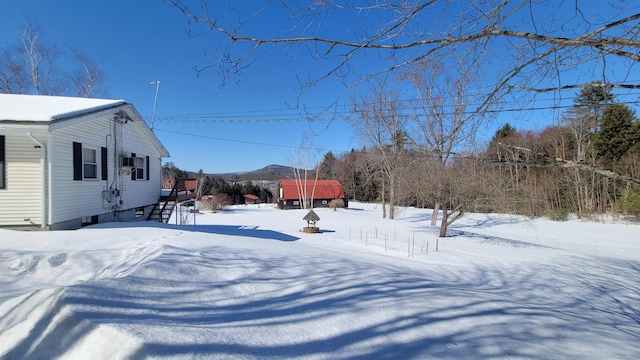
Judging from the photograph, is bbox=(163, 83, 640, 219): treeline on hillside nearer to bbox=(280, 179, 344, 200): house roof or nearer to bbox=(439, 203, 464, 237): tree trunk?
bbox=(439, 203, 464, 237): tree trunk

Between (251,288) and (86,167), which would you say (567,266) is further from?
(86,167)

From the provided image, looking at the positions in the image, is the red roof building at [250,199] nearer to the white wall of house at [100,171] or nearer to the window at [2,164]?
the white wall of house at [100,171]

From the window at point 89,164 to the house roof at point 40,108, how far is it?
1296mm

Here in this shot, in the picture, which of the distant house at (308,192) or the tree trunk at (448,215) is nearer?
the tree trunk at (448,215)

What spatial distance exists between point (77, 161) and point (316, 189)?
3068cm

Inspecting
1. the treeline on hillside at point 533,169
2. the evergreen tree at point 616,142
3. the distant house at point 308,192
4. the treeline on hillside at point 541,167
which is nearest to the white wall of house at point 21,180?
the treeline on hillside at point 533,169

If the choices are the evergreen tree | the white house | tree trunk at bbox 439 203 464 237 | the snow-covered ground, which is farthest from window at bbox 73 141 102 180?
the evergreen tree

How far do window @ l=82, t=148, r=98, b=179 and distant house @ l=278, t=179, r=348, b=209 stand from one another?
26.8m

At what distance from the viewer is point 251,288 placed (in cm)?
339

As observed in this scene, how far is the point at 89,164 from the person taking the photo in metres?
9.02

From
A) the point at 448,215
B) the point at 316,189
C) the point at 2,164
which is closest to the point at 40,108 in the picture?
the point at 2,164

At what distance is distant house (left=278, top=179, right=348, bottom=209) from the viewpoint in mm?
36500

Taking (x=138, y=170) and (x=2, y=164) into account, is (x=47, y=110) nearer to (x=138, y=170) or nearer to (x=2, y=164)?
(x=2, y=164)

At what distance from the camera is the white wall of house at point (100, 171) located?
7570mm
